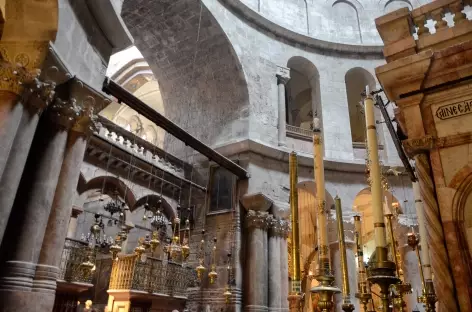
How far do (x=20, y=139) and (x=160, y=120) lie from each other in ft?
12.9

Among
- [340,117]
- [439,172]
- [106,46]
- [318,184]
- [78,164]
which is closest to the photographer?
[318,184]

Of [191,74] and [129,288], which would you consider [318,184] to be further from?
[191,74]

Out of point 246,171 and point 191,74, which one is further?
point 191,74

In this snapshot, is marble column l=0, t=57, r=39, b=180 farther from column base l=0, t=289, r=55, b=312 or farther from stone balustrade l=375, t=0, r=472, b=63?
stone balustrade l=375, t=0, r=472, b=63

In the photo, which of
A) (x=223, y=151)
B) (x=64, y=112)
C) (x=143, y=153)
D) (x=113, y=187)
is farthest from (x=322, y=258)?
(x=223, y=151)

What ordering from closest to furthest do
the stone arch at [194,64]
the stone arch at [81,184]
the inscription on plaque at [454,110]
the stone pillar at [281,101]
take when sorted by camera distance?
the inscription on plaque at [454,110], the stone arch at [81,184], the stone arch at [194,64], the stone pillar at [281,101]

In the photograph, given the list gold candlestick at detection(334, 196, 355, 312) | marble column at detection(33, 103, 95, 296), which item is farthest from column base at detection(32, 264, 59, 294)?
gold candlestick at detection(334, 196, 355, 312)

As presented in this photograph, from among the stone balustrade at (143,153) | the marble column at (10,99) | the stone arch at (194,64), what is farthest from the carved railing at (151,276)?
the marble column at (10,99)

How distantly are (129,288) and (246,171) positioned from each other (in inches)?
176

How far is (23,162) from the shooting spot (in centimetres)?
445

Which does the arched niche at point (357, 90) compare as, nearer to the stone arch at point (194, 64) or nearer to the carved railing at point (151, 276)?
the stone arch at point (194, 64)

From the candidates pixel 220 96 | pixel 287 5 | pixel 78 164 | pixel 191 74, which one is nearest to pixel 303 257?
pixel 220 96

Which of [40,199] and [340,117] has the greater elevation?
[340,117]

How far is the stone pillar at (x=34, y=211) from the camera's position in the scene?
4.21 meters
